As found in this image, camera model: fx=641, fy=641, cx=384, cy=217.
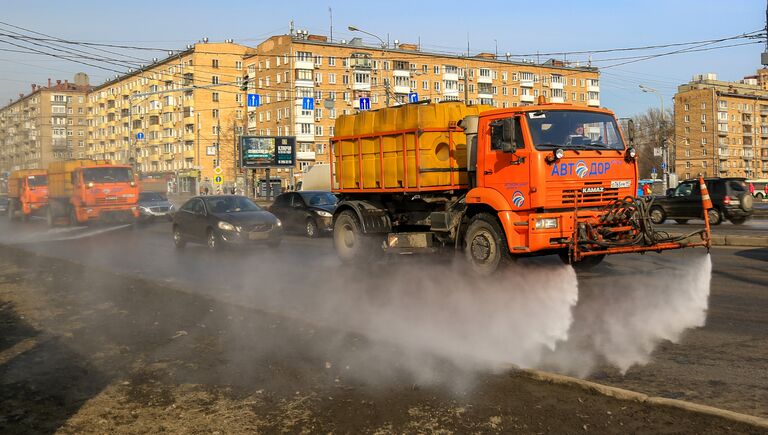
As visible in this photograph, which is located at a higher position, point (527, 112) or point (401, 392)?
point (527, 112)

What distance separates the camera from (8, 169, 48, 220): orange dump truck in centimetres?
3206

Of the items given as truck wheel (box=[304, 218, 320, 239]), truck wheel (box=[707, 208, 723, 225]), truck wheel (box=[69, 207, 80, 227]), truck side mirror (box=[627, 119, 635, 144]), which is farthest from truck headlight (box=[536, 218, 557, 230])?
truck wheel (box=[69, 207, 80, 227])

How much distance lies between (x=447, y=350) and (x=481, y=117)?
18.2ft

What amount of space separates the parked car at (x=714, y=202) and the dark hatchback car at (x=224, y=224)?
45.6 feet

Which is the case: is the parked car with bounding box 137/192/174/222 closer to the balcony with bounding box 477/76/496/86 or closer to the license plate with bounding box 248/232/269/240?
the license plate with bounding box 248/232/269/240

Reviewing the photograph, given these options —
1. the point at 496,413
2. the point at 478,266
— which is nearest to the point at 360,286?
the point at 478,266

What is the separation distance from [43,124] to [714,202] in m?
119

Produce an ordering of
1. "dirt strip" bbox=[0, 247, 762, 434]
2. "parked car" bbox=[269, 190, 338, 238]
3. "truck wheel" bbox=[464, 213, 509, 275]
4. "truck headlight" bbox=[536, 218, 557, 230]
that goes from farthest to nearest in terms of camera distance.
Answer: "parked car" bbox=[269, 190, 338, 238]
"truck wheel" bbox=[464, 213, 509, 275]
"truck headlight" bbox=[536, 218, 557, 230]
"dirt strip" bbox=[0, 247, 762, 434]

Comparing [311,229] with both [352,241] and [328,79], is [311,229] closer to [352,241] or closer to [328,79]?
[352,241]

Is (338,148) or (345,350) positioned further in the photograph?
(338,148)

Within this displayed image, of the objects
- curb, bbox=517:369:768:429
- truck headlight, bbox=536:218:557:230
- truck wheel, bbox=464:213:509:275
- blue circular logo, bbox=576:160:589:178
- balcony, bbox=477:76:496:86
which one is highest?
balcony, bbox=477:76:496:86

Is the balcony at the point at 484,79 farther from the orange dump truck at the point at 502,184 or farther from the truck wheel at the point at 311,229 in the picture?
the orange dump truck at the point at 502,184

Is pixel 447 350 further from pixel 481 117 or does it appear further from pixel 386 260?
pixel 386 260

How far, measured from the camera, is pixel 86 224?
26.7 meters
